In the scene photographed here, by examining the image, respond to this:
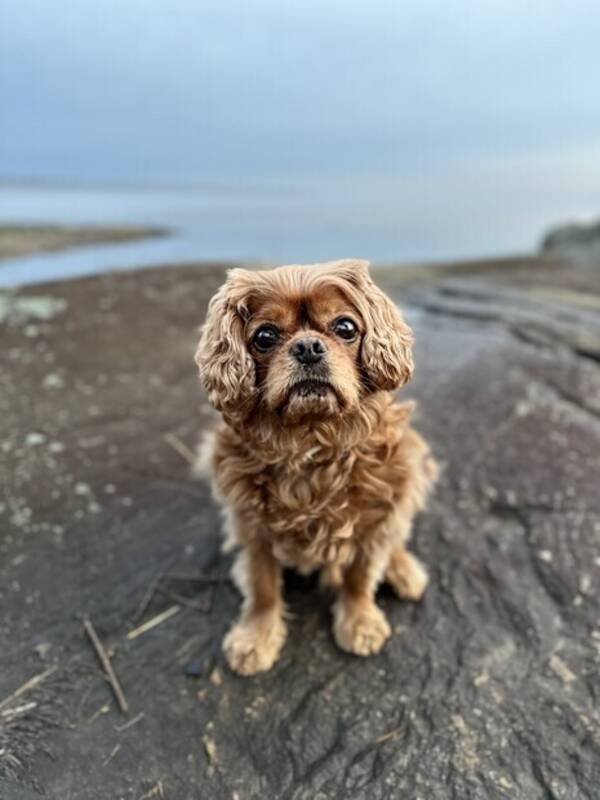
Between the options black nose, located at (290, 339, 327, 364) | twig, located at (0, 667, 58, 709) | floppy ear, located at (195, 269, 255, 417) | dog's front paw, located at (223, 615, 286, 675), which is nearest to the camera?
black nose, located at (290, 339, 327, 364)

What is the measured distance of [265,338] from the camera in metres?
2.59

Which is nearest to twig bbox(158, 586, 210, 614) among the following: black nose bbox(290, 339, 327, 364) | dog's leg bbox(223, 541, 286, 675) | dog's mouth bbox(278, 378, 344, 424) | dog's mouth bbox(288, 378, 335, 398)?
dog's leg bbox(223, 541, 286, 675)

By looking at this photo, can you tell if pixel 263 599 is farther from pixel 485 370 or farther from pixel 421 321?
pixel 421 321

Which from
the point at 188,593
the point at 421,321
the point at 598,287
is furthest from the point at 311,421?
the point at 598,287

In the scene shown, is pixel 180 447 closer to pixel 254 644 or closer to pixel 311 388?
pixel 254 644

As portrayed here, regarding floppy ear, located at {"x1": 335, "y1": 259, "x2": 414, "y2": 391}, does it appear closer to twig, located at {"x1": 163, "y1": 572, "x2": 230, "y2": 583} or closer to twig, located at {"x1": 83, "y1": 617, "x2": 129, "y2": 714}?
twig, located at {"x1": 163, "y1": 572, "x2": 230, "y2": 583}

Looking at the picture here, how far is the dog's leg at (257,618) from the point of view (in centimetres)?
303

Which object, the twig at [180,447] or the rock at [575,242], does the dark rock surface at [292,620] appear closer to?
the twig at [180,447]

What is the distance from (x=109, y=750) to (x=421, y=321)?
19.6 feet

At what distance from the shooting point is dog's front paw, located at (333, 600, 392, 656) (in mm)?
3104

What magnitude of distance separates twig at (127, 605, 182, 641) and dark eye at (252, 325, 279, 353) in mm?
1653

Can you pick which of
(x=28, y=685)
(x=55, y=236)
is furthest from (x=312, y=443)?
(x=55, y=236)

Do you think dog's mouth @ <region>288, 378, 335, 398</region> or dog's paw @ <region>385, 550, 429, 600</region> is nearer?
dog's mouth @ <region>288, 378, 335, 398</region>

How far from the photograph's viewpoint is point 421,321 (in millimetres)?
7594
